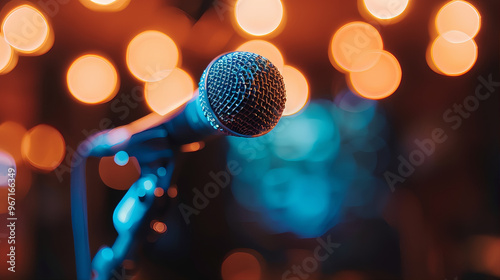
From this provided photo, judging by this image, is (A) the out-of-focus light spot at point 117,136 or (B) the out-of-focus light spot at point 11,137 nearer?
(A) the out-of-focus light spot at point 117,136

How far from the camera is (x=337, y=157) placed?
5.31ft

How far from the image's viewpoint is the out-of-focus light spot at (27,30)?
3.69 feet

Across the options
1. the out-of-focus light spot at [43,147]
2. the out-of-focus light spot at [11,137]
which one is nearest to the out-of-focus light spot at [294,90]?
the out-of-focus light spot at [43,147]

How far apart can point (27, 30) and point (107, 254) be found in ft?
3.78

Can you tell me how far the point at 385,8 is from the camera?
164 cm

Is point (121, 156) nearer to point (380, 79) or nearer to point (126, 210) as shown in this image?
point (126, 210)

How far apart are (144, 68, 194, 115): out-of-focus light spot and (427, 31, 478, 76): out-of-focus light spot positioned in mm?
1277

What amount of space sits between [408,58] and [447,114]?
36cm

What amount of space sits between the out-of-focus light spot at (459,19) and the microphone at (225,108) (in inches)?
68.2

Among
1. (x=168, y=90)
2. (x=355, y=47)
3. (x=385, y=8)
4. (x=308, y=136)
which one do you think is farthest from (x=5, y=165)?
(x=385, y=8)

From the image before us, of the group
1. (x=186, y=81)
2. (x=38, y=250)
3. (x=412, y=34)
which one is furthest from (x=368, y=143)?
(x=38, y=250)

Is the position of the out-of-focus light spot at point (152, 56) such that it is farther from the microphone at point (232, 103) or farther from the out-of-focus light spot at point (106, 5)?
the microphone at point (232, 103)

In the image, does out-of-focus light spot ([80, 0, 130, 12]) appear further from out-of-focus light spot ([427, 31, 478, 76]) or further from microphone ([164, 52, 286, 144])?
out-of-focus light spot ([427, 31, 478, 76])

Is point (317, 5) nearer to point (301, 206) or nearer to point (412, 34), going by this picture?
point (412, 34)
